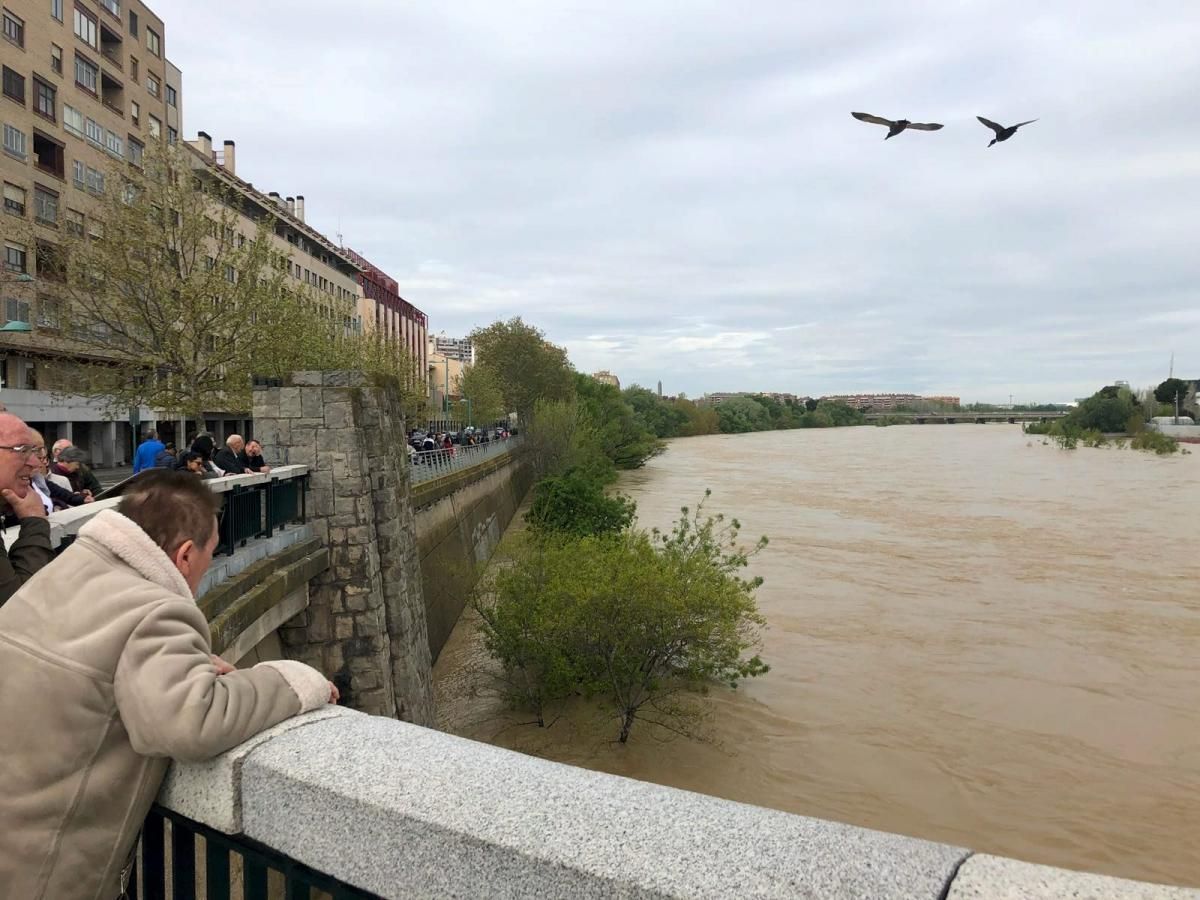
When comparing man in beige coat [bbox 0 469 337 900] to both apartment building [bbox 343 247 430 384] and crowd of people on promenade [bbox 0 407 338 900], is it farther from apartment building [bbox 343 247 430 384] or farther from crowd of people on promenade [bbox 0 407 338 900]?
apartment building [bbox 343 247 430 384]

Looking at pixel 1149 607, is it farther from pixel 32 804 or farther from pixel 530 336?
pixel 530 336

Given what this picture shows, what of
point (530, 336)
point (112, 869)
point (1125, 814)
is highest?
point (530, 336)

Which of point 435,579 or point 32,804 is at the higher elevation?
point 32,804

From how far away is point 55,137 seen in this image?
107ft

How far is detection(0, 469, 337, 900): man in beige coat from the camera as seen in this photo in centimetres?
162

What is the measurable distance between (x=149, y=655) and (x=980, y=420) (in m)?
179

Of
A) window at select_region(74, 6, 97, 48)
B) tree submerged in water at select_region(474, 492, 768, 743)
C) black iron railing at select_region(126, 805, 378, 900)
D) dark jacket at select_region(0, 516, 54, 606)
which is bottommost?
tree submerged in water at select_region(474, 492, 768, 743)

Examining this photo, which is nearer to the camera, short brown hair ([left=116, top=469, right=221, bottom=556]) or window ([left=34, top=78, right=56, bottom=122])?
short brown hair ([left=116, top=469, right=221, bottom=556])

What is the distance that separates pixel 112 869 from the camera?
5.58ft

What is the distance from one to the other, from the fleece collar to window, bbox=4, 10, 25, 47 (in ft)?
120

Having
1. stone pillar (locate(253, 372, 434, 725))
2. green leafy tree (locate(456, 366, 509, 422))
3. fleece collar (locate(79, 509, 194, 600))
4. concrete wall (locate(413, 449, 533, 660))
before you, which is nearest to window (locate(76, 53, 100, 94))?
concrete wall (locate(413, 449, 533, 660))

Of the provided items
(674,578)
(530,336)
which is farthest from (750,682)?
(530,336)

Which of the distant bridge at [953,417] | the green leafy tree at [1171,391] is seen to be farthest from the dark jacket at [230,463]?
the distant bridge at [953,417]

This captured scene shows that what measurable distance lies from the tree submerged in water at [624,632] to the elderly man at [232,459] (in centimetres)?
516
